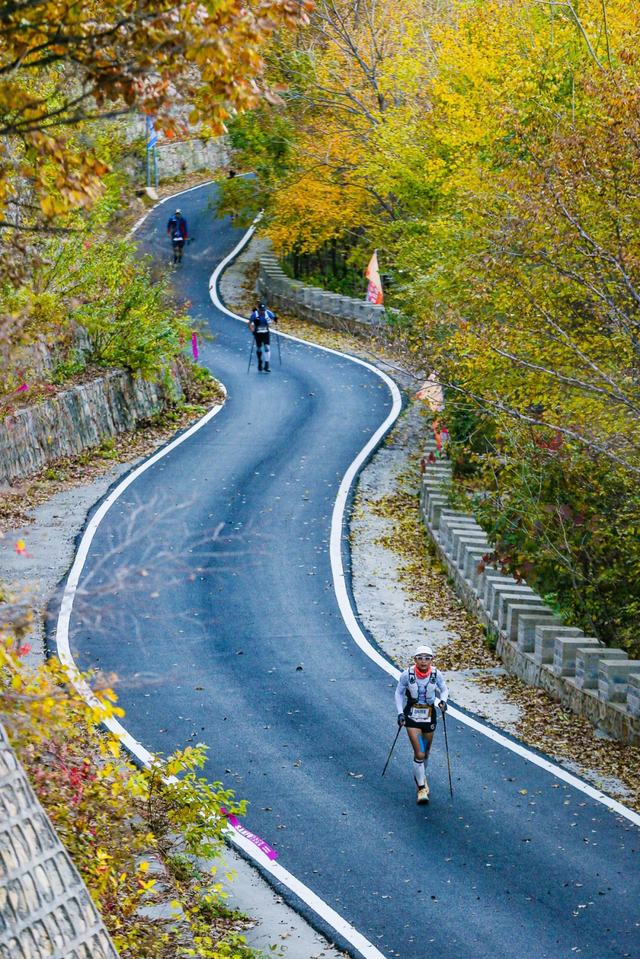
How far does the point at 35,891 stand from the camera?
5.04 m

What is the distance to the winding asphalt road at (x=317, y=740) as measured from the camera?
9.40m

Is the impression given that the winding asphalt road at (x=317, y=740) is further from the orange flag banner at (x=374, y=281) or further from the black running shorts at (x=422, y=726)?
the orange flag banner at (x=374, y=281)

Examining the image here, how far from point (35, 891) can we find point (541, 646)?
9.58m

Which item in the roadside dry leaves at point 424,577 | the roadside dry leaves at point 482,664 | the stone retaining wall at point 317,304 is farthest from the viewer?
the stone retaining wall at point 317,304

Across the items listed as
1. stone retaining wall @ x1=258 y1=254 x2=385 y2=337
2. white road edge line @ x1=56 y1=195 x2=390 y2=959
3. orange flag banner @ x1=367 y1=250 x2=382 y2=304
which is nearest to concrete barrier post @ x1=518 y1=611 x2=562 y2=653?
white road edge line @ x1=56 y1=195 x2=390 y2=959

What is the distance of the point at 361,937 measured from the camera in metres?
9.01

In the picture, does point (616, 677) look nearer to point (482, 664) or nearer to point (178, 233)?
point (482, 664)

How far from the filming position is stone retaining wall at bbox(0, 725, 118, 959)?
4898 millimetres

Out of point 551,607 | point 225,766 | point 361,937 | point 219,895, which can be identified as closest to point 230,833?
point 219,895

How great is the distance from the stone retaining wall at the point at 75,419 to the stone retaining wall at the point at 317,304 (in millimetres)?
9637

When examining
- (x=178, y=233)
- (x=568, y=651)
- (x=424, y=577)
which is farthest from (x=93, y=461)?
(x=178, y=233)

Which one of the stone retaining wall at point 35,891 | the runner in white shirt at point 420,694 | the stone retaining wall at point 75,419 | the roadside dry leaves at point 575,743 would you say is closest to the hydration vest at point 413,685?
the runner in white shirt at point 420,694

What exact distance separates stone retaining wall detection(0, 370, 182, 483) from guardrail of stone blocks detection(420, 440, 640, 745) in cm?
764

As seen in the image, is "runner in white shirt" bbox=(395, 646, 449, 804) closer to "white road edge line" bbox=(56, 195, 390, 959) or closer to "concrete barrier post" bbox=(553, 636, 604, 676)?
"white road edge line" bbox=(56, 195, 390, 959)
